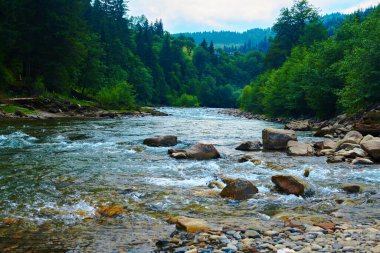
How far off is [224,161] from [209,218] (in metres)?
7.81

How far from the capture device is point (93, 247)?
5.96 meters

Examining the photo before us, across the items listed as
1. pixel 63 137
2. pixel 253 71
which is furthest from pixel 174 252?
pixel 253 71

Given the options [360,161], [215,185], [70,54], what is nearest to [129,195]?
[215,185]

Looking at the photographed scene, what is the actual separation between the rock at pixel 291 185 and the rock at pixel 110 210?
4537 millimetres

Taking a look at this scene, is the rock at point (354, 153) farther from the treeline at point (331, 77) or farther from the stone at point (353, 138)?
the treeline at point (331, 77)

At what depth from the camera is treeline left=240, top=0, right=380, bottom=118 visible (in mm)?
29750

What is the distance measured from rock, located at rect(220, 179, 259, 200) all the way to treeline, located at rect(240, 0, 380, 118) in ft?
76.7

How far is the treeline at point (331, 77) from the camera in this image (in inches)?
1171

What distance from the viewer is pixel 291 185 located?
9.73 m

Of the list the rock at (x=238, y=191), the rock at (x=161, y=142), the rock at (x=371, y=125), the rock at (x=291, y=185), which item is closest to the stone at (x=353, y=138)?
the rock at (x=371, y=125)

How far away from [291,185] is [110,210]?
193 inches

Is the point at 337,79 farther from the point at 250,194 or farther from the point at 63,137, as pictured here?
the point at 250,194

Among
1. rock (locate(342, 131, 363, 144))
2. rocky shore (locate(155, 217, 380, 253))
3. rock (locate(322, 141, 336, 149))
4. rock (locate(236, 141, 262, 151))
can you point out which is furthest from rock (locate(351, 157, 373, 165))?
rocky shore (locate(155, 217, 380, 253))

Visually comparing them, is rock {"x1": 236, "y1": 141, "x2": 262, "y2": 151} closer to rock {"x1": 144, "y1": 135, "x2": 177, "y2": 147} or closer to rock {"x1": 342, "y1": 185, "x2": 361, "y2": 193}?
rock {"x1": 144, "y1": 135, "x2": 177, "y2": 147}
